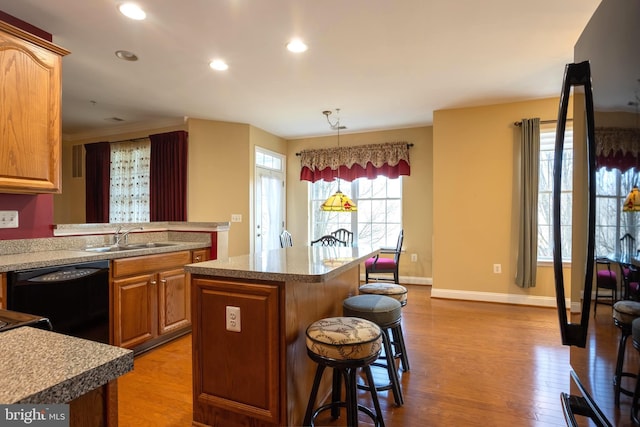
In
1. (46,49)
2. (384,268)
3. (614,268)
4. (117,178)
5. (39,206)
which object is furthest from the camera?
(117,178)

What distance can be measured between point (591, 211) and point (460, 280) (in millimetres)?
4019

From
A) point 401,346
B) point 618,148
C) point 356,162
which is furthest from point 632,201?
point 356,162

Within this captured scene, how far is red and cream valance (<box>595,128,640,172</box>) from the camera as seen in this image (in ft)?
2.00

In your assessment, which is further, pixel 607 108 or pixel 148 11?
pixel 148 11

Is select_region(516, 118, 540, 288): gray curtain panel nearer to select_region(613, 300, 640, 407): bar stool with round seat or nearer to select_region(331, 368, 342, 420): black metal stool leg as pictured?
select_region(331, 368, 342, 420): black metal stool leg

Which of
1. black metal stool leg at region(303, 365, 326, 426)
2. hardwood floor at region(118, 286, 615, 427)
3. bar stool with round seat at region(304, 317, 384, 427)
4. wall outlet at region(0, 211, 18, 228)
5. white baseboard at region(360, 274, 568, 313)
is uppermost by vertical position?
wall outlet at region(0, 211, 18, 228)

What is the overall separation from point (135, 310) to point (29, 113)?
1559 mm

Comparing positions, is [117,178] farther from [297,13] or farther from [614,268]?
[614,268]

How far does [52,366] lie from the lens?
24.5 inches

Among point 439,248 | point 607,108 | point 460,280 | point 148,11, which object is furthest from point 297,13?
point 460,280

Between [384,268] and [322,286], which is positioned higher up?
[322,286]

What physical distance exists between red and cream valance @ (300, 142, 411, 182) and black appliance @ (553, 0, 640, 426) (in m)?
4.65

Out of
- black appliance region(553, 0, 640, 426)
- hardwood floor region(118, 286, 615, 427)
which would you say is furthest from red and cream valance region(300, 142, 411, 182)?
black appliance region(553, 0, 640, 426)

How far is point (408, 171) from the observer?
550 cm
